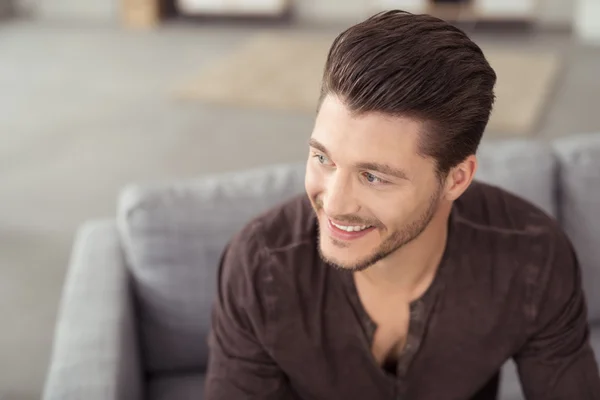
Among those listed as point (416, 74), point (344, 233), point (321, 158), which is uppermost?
point (416, 74)

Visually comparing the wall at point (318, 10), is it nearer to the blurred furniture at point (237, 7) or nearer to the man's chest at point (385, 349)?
the blurred furniture at point (237, 7)

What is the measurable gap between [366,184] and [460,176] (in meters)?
0.17

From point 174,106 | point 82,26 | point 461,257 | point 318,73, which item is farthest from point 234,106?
point 461,257

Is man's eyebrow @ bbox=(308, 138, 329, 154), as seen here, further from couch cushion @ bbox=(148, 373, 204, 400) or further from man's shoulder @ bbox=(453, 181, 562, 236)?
couch cushion @ bbox=(148, 373, 204, 400)

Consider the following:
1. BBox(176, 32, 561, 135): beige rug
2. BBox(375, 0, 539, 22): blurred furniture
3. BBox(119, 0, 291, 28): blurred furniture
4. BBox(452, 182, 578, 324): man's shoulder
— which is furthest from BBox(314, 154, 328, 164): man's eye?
BBox(119, 0, 291, 28): blurred furniture

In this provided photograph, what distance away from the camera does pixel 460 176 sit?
1.05 m

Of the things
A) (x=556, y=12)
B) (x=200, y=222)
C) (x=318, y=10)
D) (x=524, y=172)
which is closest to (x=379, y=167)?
(x=200, y=222)

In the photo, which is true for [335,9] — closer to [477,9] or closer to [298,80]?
[477,9]

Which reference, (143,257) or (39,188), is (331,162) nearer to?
(143,257)

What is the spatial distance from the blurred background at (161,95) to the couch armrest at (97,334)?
2.55 feet

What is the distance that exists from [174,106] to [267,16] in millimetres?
1912

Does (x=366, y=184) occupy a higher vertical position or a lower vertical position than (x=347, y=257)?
higher

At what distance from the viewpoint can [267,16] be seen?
5.61m

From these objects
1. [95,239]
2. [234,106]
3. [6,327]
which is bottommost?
[6,327]
